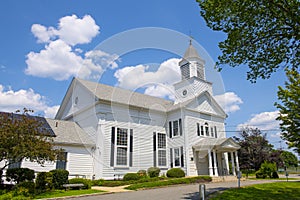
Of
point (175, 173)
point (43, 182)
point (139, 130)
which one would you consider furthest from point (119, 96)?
point (43, 182)

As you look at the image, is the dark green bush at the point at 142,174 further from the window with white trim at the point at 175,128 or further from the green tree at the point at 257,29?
the green tree at the point at 257,29

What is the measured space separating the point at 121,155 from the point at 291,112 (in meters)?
14.0

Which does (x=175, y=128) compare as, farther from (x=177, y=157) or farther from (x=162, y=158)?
(x=162, y=158)

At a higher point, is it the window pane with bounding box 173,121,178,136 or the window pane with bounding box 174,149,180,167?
the window pane with bounding box 173,121,178,136

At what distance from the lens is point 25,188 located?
12359 millimetres

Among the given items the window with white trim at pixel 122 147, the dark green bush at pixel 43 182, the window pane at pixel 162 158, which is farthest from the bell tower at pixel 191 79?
the dark green bush at pixel 43 182

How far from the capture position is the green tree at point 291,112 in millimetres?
15859

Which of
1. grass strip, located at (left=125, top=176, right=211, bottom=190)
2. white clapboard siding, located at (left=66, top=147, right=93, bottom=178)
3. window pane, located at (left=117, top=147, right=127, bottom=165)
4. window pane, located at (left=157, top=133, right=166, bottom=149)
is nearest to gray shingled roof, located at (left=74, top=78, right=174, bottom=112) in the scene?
window pane, located at (left=157, top=133, right=166, bottom=149)

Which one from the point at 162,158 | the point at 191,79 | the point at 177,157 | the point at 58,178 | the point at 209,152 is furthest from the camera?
the point at 191,79

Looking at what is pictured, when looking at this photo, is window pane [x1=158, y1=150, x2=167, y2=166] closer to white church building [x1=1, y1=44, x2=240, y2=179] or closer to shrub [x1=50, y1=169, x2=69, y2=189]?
white church building [x1=1, y1=44, x2=240, y2=179]

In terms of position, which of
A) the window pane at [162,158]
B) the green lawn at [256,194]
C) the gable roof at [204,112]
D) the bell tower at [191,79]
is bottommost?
the green lawn at [256,194]

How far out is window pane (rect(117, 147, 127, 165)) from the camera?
65.5 ft

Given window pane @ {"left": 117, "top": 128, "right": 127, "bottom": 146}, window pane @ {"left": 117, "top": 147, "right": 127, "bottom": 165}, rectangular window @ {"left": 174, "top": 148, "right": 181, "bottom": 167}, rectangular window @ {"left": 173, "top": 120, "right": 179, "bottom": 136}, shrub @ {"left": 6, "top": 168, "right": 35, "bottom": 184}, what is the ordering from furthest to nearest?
rectangular window @ {"left": 173, "top": 120, "right": 179, "bottom": 136} < rectangular window @ {"left": 174, "top": 148, "right": 181, "bottom": 167} < window pane @ {"left": 117, "top": 128, "right": 127, "bottom": 146} < window pane @ {"left": 117, "top": 147, "right": 127, "bottom": 165} < shrub @ {"left": 6, "top": 168, "right": 35, "bottom": 184}

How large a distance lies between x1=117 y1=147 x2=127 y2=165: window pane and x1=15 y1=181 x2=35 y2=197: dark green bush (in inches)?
316
